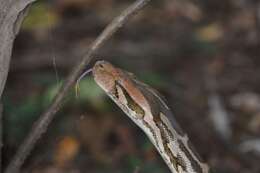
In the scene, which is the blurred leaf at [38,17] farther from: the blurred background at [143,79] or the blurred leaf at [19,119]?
the blurred leaf at [19,119]

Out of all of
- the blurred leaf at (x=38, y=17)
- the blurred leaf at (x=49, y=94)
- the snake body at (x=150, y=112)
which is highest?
the snake body at (x=150, y=112)

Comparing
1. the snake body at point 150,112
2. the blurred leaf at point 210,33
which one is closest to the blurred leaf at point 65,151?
the snake body at point 150,112

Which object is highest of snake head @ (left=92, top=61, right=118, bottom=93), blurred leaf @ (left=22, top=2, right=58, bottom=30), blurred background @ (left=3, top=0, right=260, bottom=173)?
snake head @ (left=92, top=61, right=118, bottom=93)

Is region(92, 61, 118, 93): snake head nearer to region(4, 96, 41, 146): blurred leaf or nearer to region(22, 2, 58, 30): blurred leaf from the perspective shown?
region(4, 96, 41, 146): blurred leaf

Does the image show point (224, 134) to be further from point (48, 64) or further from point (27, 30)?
point (27, 30)

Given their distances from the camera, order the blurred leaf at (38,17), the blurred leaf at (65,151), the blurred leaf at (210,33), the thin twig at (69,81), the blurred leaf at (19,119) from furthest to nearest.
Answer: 1. the blurred leaf at (210,33)
2. the blurred leaf at (38,17)
3. the blurred leaf at (65,151)
4. the blurred leaf at (19,119)
5. the thin twig at (69,81)

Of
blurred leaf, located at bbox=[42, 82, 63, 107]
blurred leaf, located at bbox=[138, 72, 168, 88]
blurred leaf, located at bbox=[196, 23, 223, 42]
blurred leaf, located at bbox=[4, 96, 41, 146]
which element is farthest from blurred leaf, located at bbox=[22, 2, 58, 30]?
blurred leaf, located at bbox=[196, 23, 223, 42]

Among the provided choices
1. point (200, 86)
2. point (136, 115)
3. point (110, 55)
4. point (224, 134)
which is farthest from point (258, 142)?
point (136, 115)
